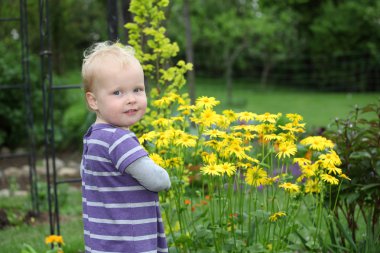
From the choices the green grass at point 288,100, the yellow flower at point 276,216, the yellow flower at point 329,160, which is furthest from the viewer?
the green grass at point 288,100

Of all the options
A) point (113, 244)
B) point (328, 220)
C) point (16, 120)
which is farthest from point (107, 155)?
point (16, 120)

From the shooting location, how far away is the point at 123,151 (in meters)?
2.09

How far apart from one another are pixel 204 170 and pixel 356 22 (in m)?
22.9

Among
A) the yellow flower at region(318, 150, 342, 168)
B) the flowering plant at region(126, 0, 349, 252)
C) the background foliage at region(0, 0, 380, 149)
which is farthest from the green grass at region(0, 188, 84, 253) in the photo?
the background foliage at region(0, 0, 380, 149)

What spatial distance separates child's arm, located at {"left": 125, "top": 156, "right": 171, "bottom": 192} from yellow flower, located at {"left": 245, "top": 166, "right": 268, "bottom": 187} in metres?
0.69

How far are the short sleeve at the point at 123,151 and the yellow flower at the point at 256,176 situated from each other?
2.48 feet

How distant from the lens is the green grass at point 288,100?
1621 cm

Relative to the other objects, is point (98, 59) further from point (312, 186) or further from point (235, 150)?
point (312, 186)

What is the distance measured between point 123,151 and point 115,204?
217 mm

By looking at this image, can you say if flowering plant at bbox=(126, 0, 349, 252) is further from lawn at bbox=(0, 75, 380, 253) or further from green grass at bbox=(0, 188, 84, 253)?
green grass at bbox=(0, 188, 84, 253)

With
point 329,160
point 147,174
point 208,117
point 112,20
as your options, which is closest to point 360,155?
point 329,160

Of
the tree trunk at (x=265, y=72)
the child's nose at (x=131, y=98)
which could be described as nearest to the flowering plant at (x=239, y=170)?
the child's nose at (x=131, y=98)

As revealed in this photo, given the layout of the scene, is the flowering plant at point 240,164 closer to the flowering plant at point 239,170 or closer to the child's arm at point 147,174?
the flowering plant at point 239,170

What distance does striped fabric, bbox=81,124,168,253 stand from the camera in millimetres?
2168
